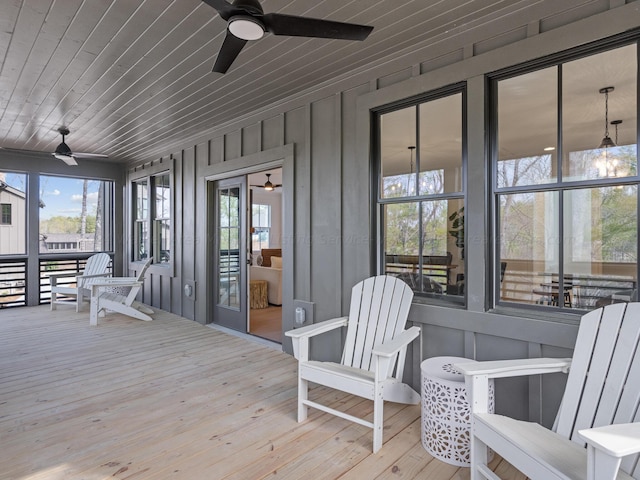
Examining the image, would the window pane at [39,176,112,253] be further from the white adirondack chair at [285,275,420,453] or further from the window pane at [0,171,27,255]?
the white adirondack chair at [285,275,420,453]

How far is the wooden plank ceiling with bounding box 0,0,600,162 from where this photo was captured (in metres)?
2.32

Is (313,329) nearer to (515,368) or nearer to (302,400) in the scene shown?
(302,400)

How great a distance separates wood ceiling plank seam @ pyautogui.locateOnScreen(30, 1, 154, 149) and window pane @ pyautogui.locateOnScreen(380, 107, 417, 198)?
197 cm

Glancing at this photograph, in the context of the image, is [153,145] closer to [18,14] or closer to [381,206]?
[18,14]

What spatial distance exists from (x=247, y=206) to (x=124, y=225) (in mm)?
3898

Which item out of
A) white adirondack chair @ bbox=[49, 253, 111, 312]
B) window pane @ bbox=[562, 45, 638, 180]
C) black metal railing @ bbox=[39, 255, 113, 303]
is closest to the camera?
window pane @ bbox=[562, 45, 638, 180]

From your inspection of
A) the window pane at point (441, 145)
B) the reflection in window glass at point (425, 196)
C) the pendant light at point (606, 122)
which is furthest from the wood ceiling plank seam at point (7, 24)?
the pendant light at point (606, 122)

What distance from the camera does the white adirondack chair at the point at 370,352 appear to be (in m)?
2.15

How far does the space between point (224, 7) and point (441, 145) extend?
2.07 metres

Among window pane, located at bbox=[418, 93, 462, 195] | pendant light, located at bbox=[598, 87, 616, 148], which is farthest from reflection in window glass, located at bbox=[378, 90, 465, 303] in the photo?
pendant light, located at bbox=[598, 87, 616, 148]

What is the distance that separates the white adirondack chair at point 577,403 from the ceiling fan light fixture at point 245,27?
1.94 m

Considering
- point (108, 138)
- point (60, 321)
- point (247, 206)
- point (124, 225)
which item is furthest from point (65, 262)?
point (247, 206)

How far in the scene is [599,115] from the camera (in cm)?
272

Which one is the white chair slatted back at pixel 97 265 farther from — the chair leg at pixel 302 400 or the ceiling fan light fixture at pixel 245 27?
the ceiling fan light fixture at pixel 245 27
